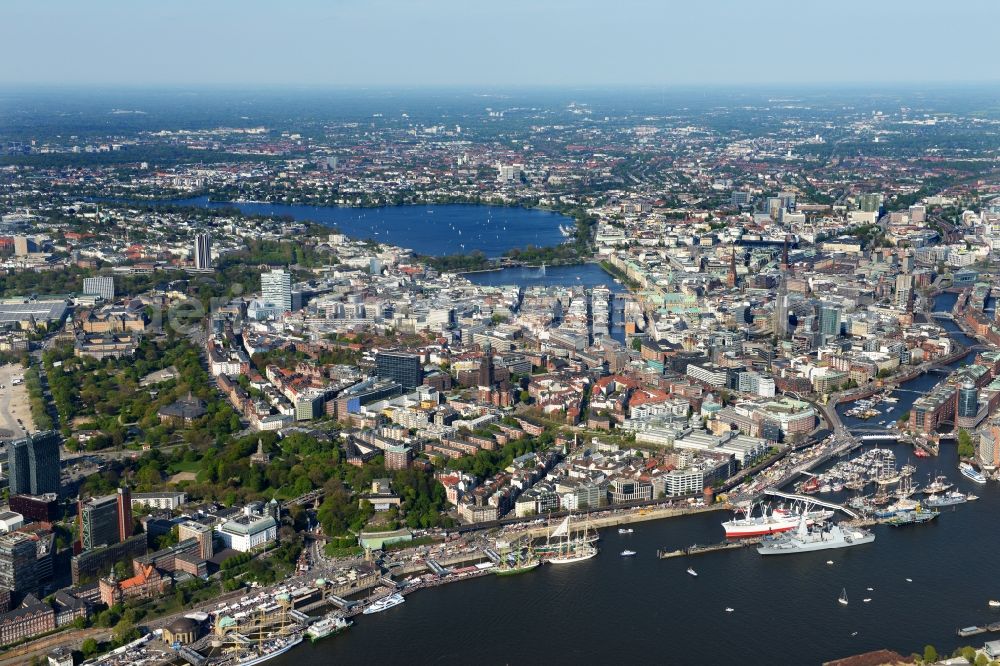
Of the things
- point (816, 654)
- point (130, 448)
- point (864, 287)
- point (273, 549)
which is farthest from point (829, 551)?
point (864, 287)

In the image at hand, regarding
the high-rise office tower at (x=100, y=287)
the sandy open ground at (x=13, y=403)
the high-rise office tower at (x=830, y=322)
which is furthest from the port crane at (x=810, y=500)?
the high-rise office tower at (x=100, y=287)

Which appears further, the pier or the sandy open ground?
the sandy open ground

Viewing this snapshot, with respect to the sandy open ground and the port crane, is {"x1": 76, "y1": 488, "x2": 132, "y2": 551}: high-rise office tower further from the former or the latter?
the port crane

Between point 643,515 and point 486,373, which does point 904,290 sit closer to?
point 486,373

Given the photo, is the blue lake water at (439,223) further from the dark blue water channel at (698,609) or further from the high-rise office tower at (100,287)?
the dark blue water channel at (698,609)

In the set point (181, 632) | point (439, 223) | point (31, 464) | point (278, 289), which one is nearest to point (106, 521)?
point (31, 464)

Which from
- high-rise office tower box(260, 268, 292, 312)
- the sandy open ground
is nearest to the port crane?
the sandy open ground

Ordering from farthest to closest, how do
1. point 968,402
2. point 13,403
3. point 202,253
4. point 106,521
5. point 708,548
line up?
point 202,253, point 13,403, point 968,402, point 708,548, point 106,521
